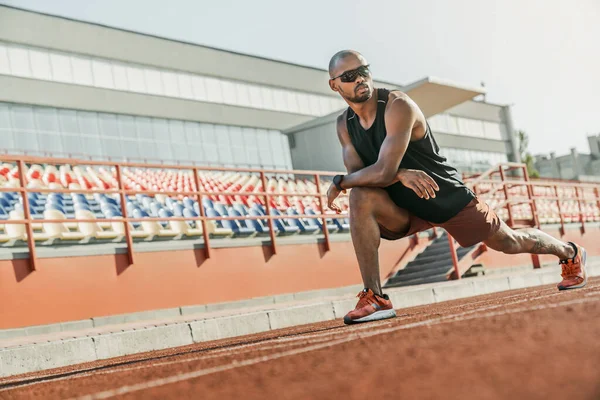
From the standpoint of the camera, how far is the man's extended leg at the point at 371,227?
15.9ft

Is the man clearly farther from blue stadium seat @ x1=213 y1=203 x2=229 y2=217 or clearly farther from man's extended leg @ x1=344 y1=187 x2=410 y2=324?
blue stadium seat @ x1=213 y1=203 x2=229 y2=217

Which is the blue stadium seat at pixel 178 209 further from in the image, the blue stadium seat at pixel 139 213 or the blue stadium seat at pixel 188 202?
the blue stadium seat at pixel 139 213

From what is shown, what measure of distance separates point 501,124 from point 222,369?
56353mm

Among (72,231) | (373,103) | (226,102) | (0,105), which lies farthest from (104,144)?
(373,103)

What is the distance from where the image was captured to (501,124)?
57.1 m

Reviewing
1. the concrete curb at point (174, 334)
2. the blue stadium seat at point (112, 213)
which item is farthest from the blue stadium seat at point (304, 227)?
the concrete curb at point (174, 334)

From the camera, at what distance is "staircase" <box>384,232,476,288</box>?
13.4 metres

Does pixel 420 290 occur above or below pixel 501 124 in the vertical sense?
below

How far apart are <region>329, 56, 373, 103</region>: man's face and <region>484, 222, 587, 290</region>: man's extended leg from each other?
47.6 inches

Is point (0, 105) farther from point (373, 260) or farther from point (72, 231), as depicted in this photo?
point (373, 260)

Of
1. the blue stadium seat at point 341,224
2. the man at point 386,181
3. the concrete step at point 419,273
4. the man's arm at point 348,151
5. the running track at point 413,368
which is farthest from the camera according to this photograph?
the blue stadium seat at point 341,224

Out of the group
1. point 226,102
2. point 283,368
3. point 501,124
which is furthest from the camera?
point 501,124

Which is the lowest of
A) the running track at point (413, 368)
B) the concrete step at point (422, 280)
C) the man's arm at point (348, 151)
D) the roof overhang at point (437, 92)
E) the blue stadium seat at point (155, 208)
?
the concrete step at point (422, 280)

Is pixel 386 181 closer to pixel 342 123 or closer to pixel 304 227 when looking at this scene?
pixel 342 123
